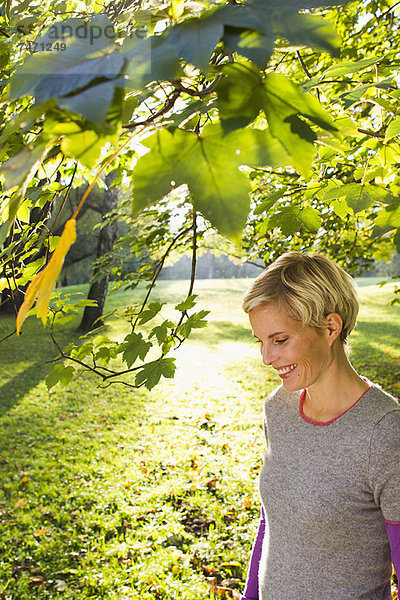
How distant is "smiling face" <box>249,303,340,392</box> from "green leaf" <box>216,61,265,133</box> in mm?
1313

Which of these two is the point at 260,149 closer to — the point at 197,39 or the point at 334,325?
the point at 197,39

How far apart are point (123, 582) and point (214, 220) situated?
4.64 metres

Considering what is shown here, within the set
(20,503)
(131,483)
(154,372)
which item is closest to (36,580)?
(20,503)

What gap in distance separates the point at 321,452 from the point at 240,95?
1.50m

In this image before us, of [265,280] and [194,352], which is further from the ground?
[265,280]

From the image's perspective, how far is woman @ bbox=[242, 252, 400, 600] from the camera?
1650 millimetres

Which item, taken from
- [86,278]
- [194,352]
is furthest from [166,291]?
[194,352]

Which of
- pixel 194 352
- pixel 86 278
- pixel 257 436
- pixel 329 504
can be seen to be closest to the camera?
pixel 329 504

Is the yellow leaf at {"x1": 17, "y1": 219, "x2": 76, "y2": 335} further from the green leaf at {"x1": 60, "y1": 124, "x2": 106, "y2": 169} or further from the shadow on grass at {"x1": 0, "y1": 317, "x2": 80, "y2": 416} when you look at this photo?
the shadow on grass at {"x1": 0, "y1": 317, "x2": 80, "y2": 416}

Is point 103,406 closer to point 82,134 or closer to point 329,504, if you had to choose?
point 329,504

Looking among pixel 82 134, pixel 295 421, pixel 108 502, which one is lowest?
pixel 108 502

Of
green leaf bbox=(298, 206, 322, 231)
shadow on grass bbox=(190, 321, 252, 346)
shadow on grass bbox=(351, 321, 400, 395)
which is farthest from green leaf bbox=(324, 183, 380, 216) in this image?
shadow on grass bbox=(190, 321, 252, 346)

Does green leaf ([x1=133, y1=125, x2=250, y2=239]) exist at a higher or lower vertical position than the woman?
higher

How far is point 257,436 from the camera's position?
7.76m
